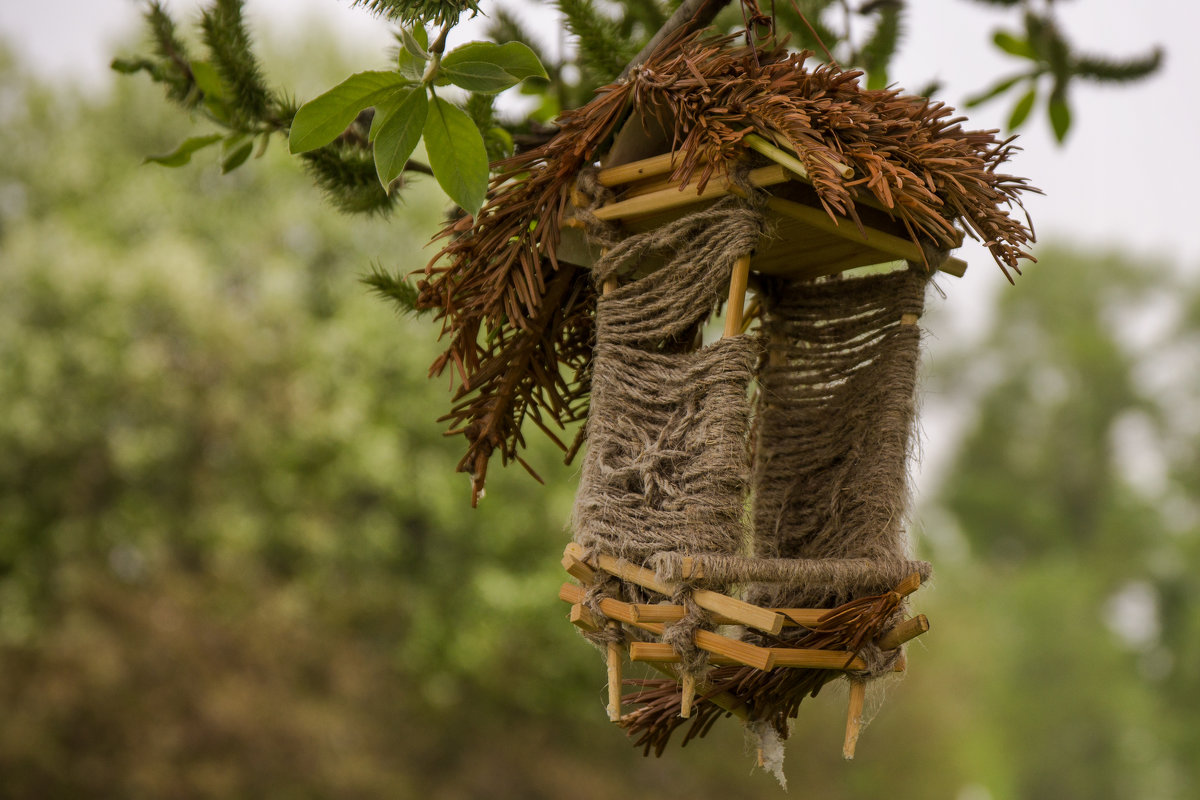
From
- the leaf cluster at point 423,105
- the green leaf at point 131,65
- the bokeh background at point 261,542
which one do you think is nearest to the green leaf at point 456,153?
the leaf cluster at point 423,105

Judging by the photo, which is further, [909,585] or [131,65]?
[131,65]

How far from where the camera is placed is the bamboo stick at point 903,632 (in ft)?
3.38

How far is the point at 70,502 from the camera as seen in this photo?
25.8 feet

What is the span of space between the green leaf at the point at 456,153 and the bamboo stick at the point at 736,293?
1.06 ft

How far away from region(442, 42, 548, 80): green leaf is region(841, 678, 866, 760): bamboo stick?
0.67 meters

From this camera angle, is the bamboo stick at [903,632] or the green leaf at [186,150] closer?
the bamboo stick at [903,632]

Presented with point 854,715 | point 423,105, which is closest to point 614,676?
point 854,715

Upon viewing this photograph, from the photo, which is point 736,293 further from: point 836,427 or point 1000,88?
point 1000,88

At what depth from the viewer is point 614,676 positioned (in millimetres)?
1035

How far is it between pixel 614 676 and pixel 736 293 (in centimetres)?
38

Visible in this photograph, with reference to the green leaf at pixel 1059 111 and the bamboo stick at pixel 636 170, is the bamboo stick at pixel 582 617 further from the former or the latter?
the green leaf at pixel 1059 111

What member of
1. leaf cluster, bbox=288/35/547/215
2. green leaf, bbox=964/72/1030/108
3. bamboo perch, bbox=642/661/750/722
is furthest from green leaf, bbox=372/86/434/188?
green leaf, bbox=964/72/1030/108

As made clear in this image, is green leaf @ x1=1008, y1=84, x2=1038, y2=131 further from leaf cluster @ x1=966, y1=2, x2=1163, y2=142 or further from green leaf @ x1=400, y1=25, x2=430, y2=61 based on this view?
green leaf @ x1=400, y1=25, x2=430, y2=61

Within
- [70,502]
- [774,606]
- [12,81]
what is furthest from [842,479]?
[12,81]
